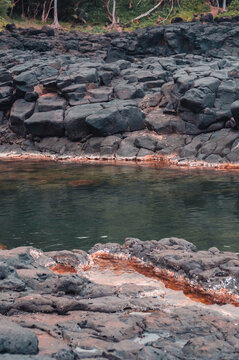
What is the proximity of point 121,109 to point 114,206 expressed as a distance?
12261mm

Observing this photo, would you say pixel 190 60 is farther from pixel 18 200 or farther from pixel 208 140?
pixel 18 200

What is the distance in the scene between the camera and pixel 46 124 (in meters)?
30.2

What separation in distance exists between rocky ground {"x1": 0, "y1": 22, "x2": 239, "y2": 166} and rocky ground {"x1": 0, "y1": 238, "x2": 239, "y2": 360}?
15.1 meters

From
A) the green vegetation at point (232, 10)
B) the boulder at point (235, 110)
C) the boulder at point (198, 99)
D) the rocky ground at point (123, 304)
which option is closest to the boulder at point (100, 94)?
the boulder at point (198, 99)

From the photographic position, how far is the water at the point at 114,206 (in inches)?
571

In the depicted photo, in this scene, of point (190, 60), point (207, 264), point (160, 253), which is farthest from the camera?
point (190, 60)

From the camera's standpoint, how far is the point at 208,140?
88.3 ft

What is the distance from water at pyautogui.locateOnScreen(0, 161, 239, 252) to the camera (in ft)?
47.6

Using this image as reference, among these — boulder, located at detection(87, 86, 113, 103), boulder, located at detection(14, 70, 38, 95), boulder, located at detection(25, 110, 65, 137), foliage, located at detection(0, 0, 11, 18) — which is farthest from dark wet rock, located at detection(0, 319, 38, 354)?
foliage, located at detection(0, 0, 11, 18)

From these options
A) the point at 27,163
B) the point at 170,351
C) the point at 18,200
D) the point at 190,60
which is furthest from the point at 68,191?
the point at 190,60

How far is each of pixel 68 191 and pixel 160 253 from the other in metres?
10.4

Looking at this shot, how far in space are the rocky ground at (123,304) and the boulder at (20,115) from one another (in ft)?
68.4

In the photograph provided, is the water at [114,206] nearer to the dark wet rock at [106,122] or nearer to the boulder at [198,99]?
the dark wet rock at [106,122]

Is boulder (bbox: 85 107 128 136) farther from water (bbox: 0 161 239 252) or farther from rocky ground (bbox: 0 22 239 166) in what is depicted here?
water (bbox: 0 161 239 252)
